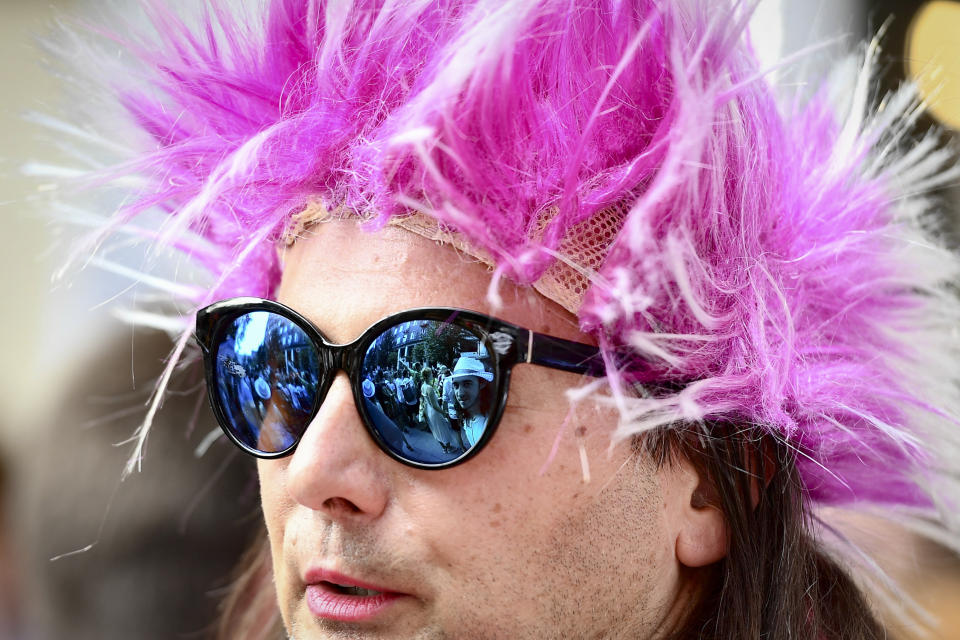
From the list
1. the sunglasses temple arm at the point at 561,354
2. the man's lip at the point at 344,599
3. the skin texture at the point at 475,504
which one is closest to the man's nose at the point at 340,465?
the skin texture at the point at 475,504

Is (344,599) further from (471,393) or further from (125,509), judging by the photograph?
(125,509)

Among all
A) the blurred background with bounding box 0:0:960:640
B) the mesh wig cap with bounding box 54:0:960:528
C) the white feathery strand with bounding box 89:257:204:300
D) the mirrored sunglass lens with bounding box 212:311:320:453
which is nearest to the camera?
the mesh wig cap with bounding box 54:0:960:528

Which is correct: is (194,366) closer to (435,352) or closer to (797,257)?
(435,352)

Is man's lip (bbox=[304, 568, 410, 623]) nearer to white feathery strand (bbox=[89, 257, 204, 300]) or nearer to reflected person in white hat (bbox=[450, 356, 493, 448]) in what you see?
reflected person in white hat (bbox=[450, 356, 493, 448])

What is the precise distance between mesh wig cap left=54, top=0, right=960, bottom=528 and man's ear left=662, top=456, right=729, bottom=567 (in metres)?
0.11

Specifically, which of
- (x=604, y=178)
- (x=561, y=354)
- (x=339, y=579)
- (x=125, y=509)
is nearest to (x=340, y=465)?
(x=339, y=579)

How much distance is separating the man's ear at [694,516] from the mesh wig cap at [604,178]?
0.36ft

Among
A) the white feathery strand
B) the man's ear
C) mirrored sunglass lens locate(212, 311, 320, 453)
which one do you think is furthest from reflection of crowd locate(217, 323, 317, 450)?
the man's ear

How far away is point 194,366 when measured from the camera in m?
2.66

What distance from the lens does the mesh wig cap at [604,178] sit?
57.6 inches

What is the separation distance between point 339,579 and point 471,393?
39 cm

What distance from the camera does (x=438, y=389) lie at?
1.46 meters

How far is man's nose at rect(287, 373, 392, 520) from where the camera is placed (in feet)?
4.84

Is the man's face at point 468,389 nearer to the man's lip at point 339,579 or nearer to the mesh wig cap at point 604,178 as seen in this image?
the mesh wig cap at point 604,178
